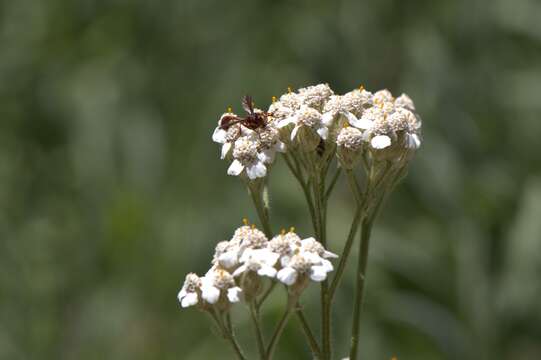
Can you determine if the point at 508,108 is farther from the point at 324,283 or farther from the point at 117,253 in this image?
the point at 324,283

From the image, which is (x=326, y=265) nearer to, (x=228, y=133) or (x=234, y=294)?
(x=234, y=294)

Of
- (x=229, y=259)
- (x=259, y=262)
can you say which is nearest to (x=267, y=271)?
(x=259, y=262)

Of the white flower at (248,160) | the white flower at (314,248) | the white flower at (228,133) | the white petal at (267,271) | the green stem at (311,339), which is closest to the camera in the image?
the white petal at (267,271)

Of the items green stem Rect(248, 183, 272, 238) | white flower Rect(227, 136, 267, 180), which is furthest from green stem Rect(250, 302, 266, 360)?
white flower Rect(227, 136, 267, 180)

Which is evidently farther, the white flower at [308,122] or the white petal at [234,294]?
the white flower at [308,122]

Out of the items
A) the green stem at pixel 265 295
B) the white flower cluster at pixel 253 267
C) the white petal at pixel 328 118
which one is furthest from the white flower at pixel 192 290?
the white petal at pixel 328 118

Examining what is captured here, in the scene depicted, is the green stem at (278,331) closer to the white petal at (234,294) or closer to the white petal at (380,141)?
the white petal at (234,294)
